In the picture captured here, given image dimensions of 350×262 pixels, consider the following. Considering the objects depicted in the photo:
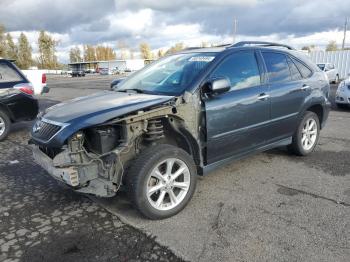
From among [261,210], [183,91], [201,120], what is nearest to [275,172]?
[261,210]

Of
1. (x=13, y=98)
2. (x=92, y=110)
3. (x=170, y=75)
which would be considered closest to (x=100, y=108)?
(x=92, y=110)

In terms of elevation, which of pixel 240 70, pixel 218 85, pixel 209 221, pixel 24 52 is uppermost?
pixel 24 52

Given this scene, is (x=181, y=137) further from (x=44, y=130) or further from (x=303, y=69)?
(x=303, y=69)

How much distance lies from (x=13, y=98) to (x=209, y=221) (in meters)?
5.39

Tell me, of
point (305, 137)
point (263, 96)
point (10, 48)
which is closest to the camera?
point (263, 96)

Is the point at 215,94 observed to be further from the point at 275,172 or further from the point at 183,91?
the point at 275,172

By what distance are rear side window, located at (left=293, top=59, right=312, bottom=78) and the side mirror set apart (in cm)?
191

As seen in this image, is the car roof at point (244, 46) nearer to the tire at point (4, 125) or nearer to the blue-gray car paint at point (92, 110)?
the blue-gray car paint at point (92, 110)

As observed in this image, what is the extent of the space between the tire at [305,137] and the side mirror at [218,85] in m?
1.96

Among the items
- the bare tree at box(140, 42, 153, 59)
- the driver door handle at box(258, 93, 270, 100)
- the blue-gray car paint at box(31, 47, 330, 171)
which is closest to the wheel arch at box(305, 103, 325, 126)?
the blue-gray car paint at box(31, 47, 330, 171)

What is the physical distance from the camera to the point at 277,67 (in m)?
4.59

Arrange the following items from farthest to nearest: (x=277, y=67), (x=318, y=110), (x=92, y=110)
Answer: (x=318, y=110)
(x=277, y=67)
(x=92, y=110)

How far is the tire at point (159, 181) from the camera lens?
10.1 ft

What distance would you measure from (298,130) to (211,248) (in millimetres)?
2872
